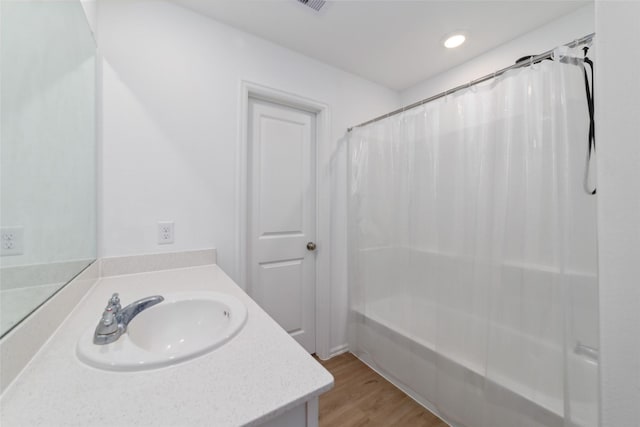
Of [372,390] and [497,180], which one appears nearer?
[497,180]

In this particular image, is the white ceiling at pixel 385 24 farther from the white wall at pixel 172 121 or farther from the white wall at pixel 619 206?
the white wall at pixel 619 206

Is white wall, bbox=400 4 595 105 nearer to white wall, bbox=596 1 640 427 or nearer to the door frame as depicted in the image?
the door frame

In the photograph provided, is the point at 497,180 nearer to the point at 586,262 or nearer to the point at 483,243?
the point at 483,243

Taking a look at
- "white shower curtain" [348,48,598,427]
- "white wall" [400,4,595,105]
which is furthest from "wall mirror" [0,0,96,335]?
"white wall" [400,4,595,105]

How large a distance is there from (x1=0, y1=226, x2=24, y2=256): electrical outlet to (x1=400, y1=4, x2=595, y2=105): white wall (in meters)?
2.52

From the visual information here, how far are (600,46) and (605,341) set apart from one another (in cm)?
57

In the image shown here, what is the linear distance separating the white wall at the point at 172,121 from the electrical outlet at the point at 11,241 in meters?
0.73

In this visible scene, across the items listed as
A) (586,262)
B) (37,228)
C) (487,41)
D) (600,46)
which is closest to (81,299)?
(37,228)

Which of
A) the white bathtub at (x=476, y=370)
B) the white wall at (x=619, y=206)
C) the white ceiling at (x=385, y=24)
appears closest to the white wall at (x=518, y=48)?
the white ceiling at (x=385, y=24)

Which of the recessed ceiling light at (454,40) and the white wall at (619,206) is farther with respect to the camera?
the recessed ceiling light at (454,40)

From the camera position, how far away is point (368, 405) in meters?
1.48

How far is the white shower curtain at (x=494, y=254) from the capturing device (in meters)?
0.99

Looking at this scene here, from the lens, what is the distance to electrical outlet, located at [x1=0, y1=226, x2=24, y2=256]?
0.50m

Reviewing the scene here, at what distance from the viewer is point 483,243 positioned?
4.14 feet
